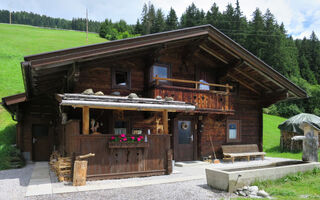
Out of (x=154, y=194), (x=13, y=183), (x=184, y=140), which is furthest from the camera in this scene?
(x=184, y=140)

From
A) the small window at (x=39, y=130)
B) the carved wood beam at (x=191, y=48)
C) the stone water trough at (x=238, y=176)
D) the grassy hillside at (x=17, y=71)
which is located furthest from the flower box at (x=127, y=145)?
the grassy hillside at (x=17, y=71)

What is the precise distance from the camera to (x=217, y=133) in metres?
14.8

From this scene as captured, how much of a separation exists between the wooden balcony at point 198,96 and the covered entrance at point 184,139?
1.40m

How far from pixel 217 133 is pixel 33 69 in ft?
33.8

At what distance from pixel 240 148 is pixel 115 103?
9.23 m

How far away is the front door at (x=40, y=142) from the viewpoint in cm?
1452

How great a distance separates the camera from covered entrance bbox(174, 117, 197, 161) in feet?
44.0

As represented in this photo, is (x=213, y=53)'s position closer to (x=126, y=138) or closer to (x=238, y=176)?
(x=126, y=138)

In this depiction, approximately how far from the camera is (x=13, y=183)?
848cm

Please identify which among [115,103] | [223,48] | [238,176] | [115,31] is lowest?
[238,176]

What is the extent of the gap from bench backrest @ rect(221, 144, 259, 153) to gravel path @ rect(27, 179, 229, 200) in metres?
6.68

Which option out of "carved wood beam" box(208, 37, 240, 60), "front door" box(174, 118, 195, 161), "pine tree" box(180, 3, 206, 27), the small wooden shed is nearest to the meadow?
the small wooden shed

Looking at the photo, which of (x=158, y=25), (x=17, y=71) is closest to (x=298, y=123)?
(x=17, y=71)

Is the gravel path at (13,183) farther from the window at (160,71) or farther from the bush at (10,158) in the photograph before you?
the window at (160,71)
